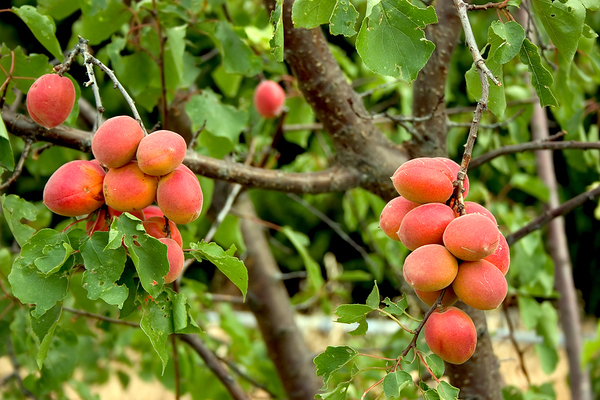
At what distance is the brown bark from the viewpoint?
138cm

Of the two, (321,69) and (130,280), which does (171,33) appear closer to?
(321,69)

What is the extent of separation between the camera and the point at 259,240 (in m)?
1.61

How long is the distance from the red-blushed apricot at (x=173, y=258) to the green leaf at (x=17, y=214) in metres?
0.21

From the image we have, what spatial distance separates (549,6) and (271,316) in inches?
41.9

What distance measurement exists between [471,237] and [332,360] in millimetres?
194

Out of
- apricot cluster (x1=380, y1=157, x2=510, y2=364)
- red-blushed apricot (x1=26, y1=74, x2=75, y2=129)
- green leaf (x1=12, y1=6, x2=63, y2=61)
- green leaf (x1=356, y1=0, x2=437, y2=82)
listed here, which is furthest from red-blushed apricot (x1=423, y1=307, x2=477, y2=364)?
green leaf (x1=12, y1=6, x2=63, y2=61)

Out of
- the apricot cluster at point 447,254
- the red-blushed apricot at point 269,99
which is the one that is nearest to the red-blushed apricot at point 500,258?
the apricot cluster at point 447,254

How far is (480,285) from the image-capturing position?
49 centimetres

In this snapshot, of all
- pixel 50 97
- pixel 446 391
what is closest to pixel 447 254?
pixel 446 391

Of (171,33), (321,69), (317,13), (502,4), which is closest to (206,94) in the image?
(171,33)

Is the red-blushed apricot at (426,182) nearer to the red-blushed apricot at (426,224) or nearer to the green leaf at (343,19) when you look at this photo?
the red-blushed apricot at (426,224)

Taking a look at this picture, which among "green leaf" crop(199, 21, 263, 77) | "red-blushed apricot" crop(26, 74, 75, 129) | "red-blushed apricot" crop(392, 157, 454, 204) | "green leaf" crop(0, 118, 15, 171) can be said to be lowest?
"green leaf" crop(199, 21, 263, 77)

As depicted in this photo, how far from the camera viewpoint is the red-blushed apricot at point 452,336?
508mm

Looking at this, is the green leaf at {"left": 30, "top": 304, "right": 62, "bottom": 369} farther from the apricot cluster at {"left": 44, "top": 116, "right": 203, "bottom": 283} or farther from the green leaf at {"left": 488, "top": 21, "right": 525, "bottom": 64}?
the green leaf at {"left": 488, "top": 21, "right": 525, "bottom": 64}
